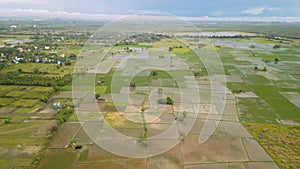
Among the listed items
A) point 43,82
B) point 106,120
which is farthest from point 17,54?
point 106,120

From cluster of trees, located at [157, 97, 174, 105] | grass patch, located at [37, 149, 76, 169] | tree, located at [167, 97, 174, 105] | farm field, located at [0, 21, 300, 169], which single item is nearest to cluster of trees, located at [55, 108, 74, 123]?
farm field, located at [0, 21, 300, 169]

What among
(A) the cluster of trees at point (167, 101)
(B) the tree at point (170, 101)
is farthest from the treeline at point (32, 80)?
(B) the tree at point (170, 101)

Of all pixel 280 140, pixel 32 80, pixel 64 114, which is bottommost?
pixel 64 114

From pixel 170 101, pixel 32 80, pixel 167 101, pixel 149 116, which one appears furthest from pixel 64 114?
pixel 32 80

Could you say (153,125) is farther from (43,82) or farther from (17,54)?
(17,54)

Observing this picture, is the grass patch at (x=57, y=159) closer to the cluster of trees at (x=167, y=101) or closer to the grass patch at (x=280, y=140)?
the cluster of trees at (x=167, y=101)

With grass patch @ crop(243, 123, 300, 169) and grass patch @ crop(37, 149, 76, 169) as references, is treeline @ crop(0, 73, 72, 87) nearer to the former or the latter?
grass patch @ crop(37, 149, 76, 169)

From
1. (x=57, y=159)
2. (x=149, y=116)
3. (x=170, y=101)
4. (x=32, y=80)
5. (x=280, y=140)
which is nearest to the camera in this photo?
(x=57, y=159)

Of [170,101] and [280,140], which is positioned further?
[170,101]

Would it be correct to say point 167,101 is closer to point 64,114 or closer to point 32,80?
point 64,114
